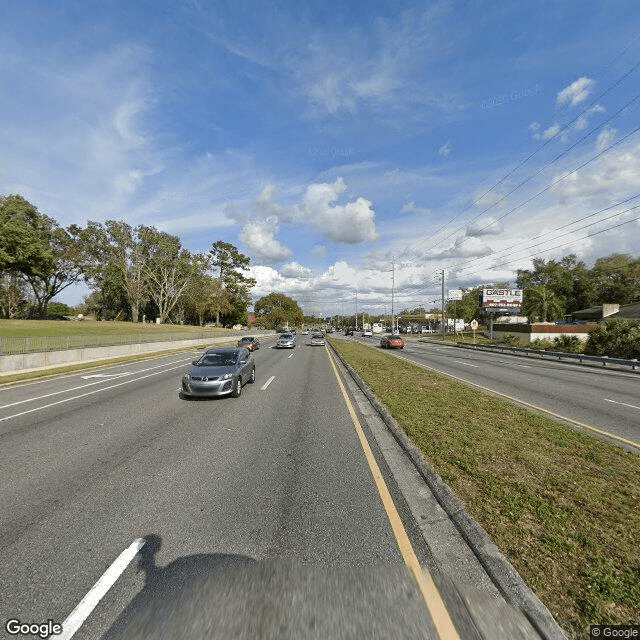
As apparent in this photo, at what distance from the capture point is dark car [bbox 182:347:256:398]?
33.9 feet

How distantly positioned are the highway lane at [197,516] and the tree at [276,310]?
111 metres

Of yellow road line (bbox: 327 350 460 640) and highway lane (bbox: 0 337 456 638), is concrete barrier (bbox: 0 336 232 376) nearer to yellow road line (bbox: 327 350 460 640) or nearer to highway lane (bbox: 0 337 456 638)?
highway lane (bbox: 0 337 456 638)

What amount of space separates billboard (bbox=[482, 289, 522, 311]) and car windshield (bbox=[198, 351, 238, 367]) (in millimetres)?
53157

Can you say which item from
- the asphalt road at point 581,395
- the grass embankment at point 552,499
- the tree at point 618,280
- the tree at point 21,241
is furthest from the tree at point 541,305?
the tree at point 21,241

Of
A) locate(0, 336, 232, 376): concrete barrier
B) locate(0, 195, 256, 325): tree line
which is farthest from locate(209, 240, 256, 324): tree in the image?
locate(0, 336, 232, 376): concrete barrier

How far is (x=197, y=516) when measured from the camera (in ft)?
13.8

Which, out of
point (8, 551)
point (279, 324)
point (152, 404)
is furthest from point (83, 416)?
point (279, 324)

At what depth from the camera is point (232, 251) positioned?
3250 inches

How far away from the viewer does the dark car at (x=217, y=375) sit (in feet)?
33.9

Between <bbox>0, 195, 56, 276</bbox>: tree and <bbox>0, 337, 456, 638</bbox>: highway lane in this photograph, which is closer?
<bbox>0, 337, 456, 638</bbox>: highway lane

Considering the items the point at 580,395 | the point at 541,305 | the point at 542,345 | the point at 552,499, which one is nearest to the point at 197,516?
the point at 552,499

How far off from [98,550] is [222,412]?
5763 mm

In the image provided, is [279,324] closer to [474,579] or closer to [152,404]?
[152,404]

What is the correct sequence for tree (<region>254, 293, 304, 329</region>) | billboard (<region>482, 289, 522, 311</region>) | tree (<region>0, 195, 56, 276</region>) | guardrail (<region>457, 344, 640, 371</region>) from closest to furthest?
guardrail (<region>457, 344, 640, 371</region>) < tree (<region>0, 195, 56, 276</region>) < billboard (<region>482, 289, 522, 311</region>) < tree (<region>254, 293, 304, 329</region>)
